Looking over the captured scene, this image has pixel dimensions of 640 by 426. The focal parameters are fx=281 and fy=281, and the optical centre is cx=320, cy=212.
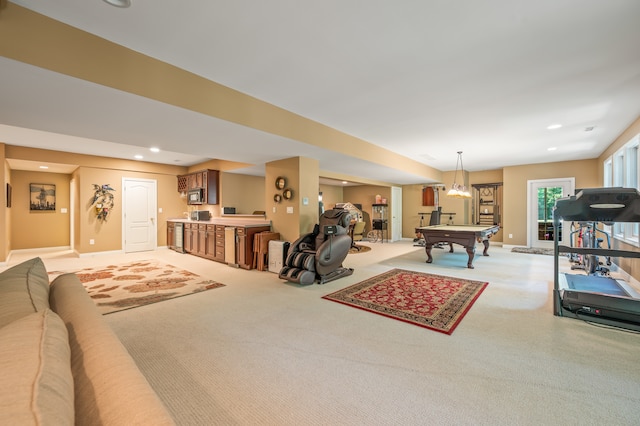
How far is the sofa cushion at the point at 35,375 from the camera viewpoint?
1.83ft

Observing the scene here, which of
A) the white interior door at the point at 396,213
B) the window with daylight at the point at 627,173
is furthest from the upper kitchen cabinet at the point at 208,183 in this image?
the window with daylight at the point at 627,173

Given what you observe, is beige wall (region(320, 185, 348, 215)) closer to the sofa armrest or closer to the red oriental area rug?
the red oriental area rug

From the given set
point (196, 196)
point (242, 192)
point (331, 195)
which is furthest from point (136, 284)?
point (331, 195)

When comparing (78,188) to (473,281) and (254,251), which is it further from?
(473,281)

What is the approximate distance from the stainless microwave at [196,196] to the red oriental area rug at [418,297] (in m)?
5.38

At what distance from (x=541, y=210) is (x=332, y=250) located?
23.8ft

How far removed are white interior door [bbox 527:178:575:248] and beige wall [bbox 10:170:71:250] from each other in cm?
1361

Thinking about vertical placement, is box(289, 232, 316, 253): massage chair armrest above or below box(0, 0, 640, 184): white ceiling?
below

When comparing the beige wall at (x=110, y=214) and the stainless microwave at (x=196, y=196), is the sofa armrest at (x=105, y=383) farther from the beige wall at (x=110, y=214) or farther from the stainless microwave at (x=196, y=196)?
the beige wall at (x=110, y=214)

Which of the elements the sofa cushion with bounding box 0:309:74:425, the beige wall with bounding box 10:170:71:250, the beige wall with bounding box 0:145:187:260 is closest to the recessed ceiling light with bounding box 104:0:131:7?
the sofa cushion with bounding box 0:309:74:425

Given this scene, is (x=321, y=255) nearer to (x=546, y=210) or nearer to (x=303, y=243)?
(x=303, y=243)

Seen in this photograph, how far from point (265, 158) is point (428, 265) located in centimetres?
400

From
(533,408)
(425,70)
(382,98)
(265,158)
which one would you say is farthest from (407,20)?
(265,158)

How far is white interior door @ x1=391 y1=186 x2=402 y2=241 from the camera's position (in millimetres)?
10438
